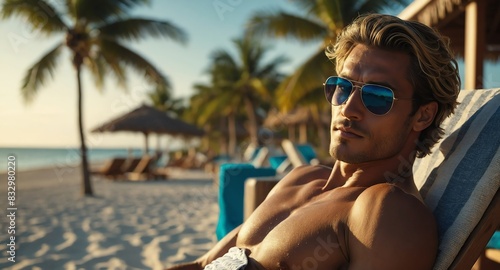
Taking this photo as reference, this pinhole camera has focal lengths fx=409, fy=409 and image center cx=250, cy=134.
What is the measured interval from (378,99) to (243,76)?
2578 centimetres

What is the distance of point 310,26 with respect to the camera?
1227 cm

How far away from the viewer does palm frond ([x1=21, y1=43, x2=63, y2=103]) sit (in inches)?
414

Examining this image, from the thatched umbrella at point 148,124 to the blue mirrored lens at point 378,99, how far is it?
608 inches

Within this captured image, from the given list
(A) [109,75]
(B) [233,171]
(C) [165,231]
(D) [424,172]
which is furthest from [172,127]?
(D) [424,172]

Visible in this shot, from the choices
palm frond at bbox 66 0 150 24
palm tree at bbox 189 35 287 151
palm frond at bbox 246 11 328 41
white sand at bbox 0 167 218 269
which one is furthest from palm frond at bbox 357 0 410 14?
palm tree at bbox 189 35 287 151

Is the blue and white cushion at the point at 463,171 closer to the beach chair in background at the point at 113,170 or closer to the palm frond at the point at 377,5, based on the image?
the palm frond at the point at 377,5

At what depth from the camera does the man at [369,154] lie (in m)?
1.07

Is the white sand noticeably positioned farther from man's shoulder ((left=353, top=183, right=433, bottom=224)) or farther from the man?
man's shoulder ((left=353, top=183, right=433, bottom=224))

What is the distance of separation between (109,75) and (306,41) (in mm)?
6192

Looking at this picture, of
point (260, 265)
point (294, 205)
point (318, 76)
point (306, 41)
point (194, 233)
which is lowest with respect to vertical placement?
point (194, 233)

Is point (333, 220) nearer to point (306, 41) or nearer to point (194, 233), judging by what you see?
point (194, 233)

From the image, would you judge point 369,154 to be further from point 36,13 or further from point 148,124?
point 148,124

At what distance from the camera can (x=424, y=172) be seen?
5.20ft

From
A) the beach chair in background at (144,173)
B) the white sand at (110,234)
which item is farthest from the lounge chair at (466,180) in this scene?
the beach chair in background at (144,173)
